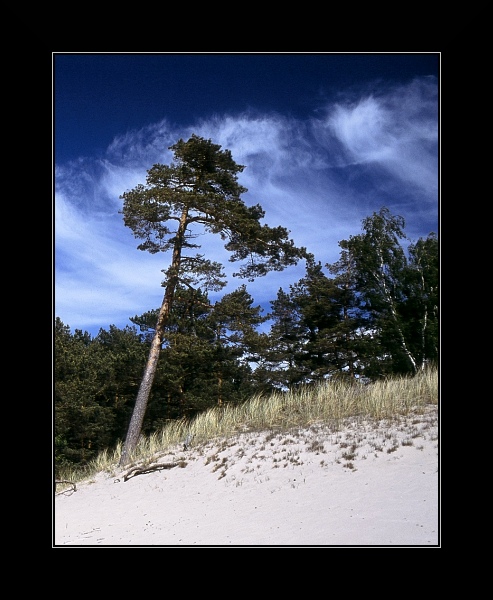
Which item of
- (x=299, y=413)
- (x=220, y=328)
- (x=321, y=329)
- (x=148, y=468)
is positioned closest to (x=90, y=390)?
(x=220, y=328)

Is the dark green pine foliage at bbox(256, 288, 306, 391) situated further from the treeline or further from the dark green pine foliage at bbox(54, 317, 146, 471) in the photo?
the dark green pine foliage at bbox(54, 317, 146, 471)

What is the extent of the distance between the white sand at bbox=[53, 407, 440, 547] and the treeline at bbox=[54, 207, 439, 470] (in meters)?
3.47

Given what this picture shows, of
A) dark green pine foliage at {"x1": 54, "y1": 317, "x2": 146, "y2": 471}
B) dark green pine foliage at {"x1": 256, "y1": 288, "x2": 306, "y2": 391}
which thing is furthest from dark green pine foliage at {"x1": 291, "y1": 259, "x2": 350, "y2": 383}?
dark green pine foliage at {"x1": 54, "y1": 317, "x2": 146, "y2": 471}

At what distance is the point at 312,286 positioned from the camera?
1307 centimetres

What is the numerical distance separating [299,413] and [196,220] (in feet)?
15.0

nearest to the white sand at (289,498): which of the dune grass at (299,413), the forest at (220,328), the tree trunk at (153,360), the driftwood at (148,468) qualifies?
the driftwood at (148,468)

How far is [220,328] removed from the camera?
1088cm

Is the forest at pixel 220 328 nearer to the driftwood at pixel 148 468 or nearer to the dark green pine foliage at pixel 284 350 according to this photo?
the dark green pine foliage at pixel 284 350

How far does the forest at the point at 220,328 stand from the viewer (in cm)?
1030

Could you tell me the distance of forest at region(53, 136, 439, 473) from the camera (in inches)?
406

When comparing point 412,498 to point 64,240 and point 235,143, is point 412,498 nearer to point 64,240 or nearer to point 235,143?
point 64,240
